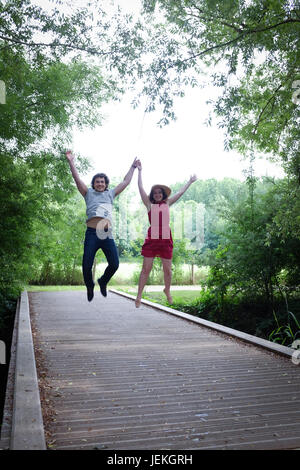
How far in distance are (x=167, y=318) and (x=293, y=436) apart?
5.50m

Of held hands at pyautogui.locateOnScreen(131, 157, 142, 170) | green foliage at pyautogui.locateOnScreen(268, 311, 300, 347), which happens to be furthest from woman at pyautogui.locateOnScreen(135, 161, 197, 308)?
green foliage at pyautogui.locateOnScreen(268, 311, 300, 347)

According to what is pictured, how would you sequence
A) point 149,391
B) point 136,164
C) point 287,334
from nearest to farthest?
point 136,164, point 149,391, point 287,334

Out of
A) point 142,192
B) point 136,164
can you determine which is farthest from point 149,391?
point 136,164

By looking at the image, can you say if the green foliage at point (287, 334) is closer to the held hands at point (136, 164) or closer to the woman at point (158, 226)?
the woman at point (158, 226)

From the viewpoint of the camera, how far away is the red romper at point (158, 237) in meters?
3.36

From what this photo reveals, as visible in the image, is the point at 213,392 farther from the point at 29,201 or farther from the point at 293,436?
the point at 29,201

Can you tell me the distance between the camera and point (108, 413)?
342 centimetres

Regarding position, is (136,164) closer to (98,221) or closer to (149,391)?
(98,221)

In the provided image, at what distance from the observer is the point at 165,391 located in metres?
4.00

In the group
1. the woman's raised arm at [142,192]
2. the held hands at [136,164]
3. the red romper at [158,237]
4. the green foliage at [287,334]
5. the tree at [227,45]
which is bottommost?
the green foliage at [287,334]

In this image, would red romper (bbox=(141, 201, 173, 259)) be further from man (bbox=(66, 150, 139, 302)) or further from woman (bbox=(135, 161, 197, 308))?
man (bbox=(66, 150, 139, 302))

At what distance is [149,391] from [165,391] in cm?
16

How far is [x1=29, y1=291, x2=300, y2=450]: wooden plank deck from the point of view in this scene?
118 inches

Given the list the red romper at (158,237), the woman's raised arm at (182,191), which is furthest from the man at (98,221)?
the woman's raised arm at (182,191)
